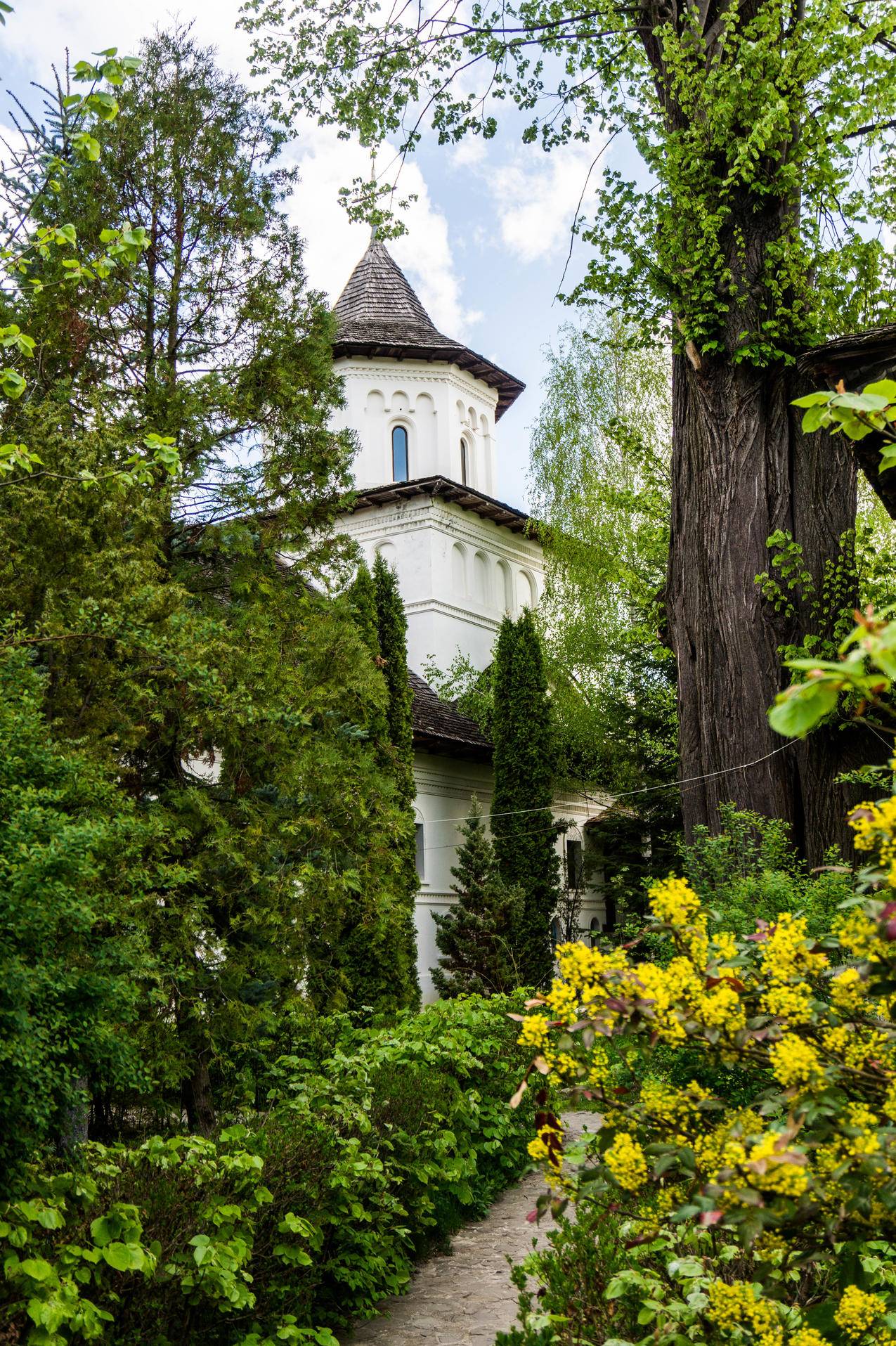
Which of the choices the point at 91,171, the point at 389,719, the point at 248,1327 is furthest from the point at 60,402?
the point at 389,719

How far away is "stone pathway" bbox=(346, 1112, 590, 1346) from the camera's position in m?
5.13

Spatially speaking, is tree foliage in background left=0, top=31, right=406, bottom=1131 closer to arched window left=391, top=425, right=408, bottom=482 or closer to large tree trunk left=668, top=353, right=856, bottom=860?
large tree trunk left=668, top=353, right=856, bottom=860

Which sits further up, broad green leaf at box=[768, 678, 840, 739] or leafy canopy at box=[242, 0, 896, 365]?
leafy canopy at box=[242, 0, 896, 365]

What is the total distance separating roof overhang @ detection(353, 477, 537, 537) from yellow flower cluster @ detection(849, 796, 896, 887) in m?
22.1

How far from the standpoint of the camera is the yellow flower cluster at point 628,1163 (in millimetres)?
2205

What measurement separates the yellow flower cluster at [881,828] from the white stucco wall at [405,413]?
24.3 metres

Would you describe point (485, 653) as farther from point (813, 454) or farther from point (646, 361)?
point (813, 454)

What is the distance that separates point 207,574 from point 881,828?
9.16m

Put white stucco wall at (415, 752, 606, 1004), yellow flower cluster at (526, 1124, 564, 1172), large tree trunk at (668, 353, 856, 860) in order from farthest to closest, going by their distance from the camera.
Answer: white stucco wall at (415, 752, 606, 1004) < large tree trunk at (668, 353, 856, 860) < yellow flower cluster at (526, 1124, 564, 1172)

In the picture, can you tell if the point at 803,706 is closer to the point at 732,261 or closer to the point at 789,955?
the point at 789,955

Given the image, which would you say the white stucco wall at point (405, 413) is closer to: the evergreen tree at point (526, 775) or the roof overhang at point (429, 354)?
the roof overhang at point (429, 354)

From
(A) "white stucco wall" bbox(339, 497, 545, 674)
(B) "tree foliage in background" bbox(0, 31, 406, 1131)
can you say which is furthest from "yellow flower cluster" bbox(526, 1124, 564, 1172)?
(A) "white stucco wall" bbox(339, 497, 545, 674)

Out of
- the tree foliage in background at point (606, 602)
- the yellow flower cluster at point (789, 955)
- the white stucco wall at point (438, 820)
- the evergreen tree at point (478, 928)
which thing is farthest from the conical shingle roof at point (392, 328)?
the yellow flower cluster at point (789, 955)

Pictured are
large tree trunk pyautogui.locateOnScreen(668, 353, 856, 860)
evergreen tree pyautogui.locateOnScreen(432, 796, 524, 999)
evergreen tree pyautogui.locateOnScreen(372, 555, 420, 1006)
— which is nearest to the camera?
large tree trunk pyautogui.locateOnScreen(668, 353, 856, 860)
